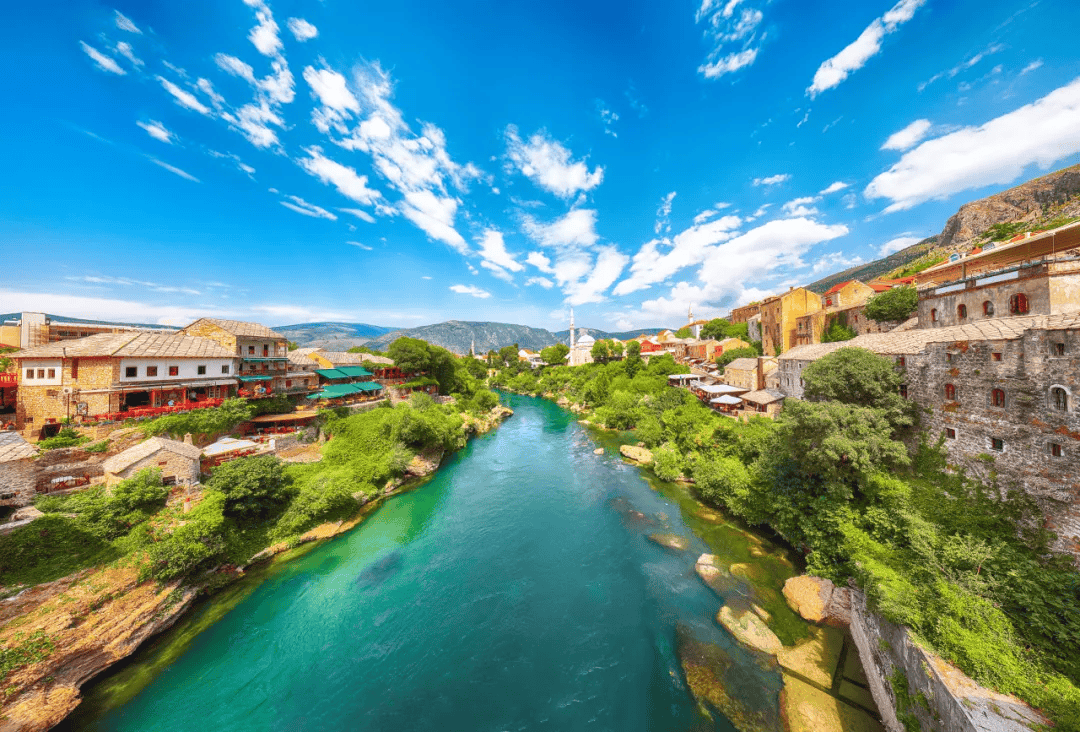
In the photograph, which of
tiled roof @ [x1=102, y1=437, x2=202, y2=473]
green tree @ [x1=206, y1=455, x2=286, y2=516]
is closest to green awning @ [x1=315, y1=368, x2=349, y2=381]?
green tree @ [x1=206, y1=455, x2=286, y2=516]

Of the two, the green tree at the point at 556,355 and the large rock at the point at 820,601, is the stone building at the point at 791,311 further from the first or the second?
the green tree at the point at 556,355

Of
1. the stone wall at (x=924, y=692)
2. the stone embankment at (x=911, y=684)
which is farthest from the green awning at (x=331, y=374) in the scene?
the stone wall at (x=924, y=692)

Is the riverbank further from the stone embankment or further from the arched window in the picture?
the arched window

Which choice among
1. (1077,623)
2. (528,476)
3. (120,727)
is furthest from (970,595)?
(120,727)

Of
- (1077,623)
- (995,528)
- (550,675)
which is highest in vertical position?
(995,528)

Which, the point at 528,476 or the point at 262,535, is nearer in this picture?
the point at 262,535

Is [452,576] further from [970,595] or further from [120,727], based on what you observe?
[970,595]

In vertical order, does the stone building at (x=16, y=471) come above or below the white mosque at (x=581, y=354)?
below
